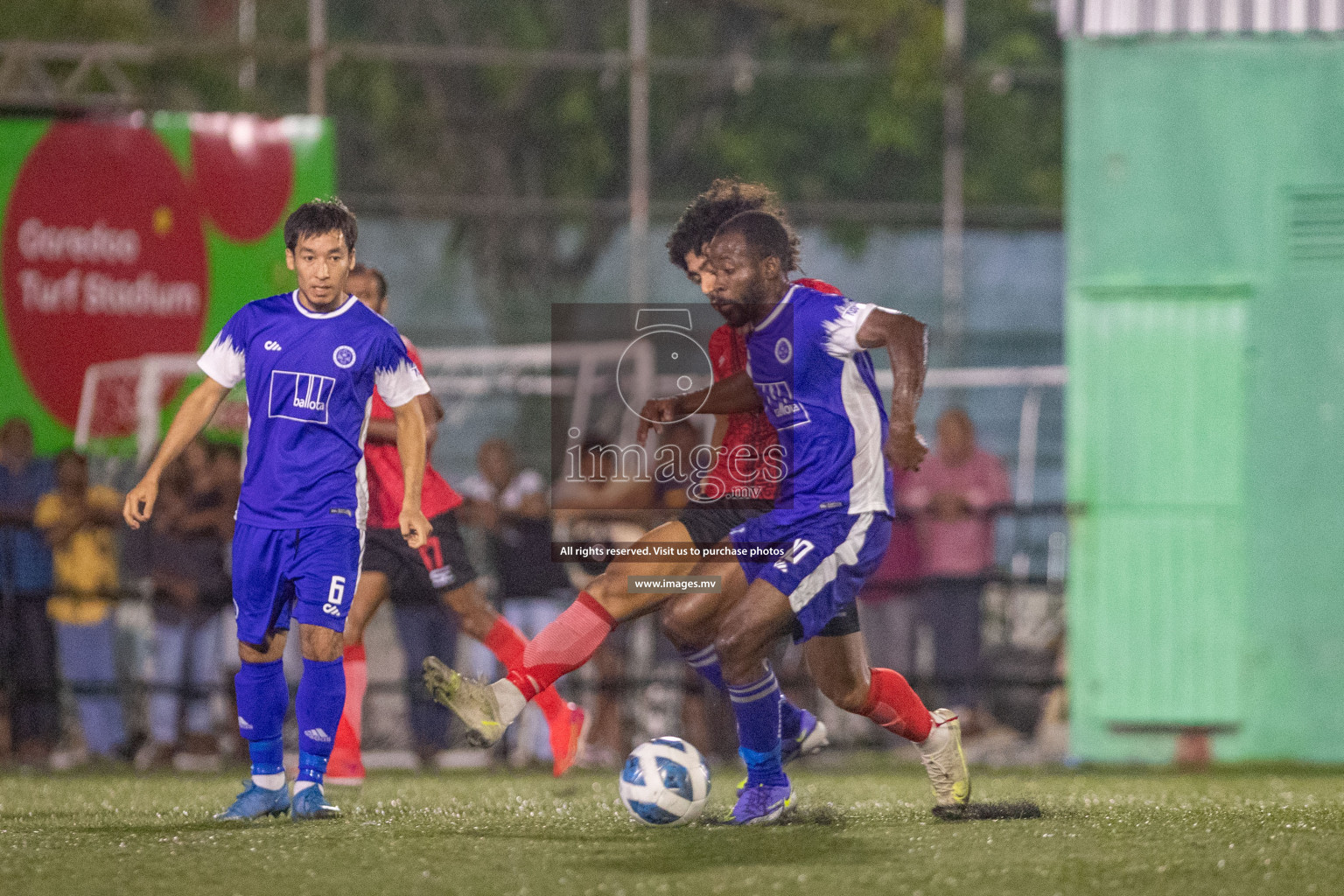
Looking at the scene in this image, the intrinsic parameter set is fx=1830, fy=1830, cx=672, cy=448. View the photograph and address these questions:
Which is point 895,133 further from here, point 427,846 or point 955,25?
point 427,846

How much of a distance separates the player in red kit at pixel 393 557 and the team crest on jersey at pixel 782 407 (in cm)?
155

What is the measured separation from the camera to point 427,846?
5.09m

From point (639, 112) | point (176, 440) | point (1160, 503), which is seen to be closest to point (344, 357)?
point (176, 440)

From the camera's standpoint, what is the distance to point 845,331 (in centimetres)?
553

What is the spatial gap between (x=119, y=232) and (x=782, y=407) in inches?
300

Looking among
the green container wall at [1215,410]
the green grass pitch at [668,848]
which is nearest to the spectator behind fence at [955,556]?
the green container wall at [1215,410]

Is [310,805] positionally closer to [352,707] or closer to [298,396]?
[352,707]

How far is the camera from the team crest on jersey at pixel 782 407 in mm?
5605

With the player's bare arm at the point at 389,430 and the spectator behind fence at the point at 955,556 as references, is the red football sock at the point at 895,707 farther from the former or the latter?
the spectator behind fence at the point at 955,556

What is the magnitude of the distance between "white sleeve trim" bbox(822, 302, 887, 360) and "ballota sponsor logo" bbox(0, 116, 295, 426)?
7.29 m

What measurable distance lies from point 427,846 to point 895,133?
45.9 feet

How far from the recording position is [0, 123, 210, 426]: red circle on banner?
11781 millimetres

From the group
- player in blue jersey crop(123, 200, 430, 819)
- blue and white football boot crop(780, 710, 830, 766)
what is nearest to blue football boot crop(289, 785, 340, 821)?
player in blue jersey crop(123, 200, 430, 819)

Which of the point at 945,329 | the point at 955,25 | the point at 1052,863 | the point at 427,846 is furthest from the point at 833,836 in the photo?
the point at 955,25
